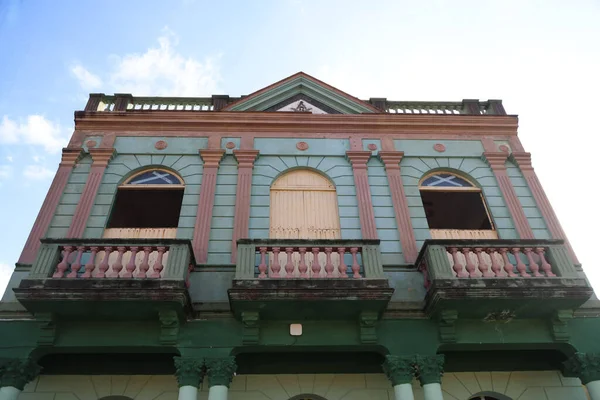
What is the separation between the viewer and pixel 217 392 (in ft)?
24.8

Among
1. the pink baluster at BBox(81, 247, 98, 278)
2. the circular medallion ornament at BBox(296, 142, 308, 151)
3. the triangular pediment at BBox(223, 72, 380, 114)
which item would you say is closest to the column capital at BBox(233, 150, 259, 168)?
the circular medallion ornament at BBox(296, 142, 308, 151)

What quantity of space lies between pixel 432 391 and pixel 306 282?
2775mm

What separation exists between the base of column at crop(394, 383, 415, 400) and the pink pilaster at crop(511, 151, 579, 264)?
186 inches

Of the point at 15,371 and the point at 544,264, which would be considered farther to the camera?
the point at 544,264

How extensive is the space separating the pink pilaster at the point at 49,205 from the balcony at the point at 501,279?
7823 millimetres

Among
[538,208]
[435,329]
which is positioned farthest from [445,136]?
[435,329]

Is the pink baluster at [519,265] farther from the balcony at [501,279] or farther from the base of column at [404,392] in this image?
the base of column at [404,392]

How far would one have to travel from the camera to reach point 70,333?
8.08 metres

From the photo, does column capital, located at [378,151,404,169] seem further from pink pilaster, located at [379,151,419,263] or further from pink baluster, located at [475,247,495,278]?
pink baluster, located at [475,247,495,278]

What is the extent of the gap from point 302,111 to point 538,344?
771cm

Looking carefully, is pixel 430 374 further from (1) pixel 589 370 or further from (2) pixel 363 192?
(2) pixel 363 192

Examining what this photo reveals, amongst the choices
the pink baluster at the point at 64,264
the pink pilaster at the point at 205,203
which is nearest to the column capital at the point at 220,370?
the pink pilaster at the point at 205,203

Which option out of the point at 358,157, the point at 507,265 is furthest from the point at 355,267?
the point at 358,157

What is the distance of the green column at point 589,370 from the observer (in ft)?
25.7
